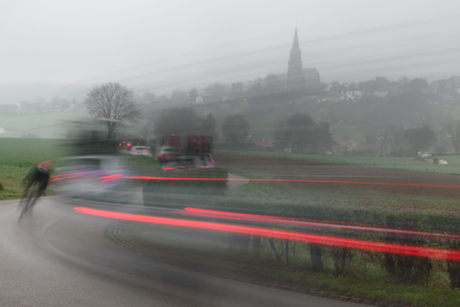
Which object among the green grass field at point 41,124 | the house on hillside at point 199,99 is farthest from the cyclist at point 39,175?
the green grass field at point 41,124

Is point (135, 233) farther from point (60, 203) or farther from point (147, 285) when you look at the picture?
point (60, 203)

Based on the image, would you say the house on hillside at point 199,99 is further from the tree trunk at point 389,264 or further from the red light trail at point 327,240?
the tree trunk at point 389,264

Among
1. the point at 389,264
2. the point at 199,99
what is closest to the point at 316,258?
the point at 389,264

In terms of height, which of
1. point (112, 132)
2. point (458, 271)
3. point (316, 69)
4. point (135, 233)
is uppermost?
point (316, 69)

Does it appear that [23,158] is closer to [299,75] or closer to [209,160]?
[209,160]

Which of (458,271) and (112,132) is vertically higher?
(112,132)

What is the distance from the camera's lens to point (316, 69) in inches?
172

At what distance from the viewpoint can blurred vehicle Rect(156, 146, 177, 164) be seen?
24.6 feet

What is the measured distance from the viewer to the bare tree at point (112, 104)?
28.6 feet

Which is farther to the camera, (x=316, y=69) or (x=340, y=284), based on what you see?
(x=316, y=69)

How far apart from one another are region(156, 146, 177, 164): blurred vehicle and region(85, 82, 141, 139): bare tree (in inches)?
44.9

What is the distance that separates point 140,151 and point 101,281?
576 centimetres

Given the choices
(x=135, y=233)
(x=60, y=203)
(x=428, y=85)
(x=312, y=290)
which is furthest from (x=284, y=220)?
(x=60, y=203)

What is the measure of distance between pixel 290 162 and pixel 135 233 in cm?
367
